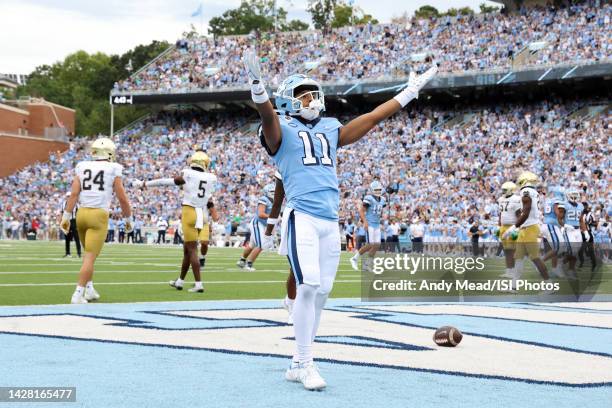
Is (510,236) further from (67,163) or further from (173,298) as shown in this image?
(67,163)

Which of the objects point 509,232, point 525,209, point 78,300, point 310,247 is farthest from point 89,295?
point 509,232

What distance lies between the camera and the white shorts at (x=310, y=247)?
538 cm

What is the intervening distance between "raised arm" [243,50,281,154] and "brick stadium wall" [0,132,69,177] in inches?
2154

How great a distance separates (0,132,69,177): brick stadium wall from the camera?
187ft

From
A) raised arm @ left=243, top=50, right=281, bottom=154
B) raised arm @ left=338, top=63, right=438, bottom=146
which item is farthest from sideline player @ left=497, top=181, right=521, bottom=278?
raised arm @ left=243, top=50, right=281, bottom=154

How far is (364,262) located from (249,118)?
106ft

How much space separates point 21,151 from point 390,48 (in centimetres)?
2640

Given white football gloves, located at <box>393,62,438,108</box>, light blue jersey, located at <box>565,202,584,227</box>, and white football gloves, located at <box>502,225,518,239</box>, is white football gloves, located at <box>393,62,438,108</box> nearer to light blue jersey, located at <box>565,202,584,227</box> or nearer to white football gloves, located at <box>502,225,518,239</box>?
white football gloves, located at <box>502,225,518,239</box>

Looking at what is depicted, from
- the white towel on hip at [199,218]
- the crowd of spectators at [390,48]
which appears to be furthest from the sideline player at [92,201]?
the crowd of spectators at [390,48]

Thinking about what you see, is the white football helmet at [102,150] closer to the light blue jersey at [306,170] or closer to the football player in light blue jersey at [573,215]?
the light blue jersey at [306,170]

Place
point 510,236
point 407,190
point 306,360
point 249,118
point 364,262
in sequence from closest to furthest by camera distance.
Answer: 1. point 306,360
2. point 510,236
3. point 364,262
4. point 407,190
5. point 249,118

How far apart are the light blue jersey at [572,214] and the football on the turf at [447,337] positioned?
10720 mm

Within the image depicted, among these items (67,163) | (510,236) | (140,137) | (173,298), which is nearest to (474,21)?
(140,137)

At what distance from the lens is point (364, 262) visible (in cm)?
1930
